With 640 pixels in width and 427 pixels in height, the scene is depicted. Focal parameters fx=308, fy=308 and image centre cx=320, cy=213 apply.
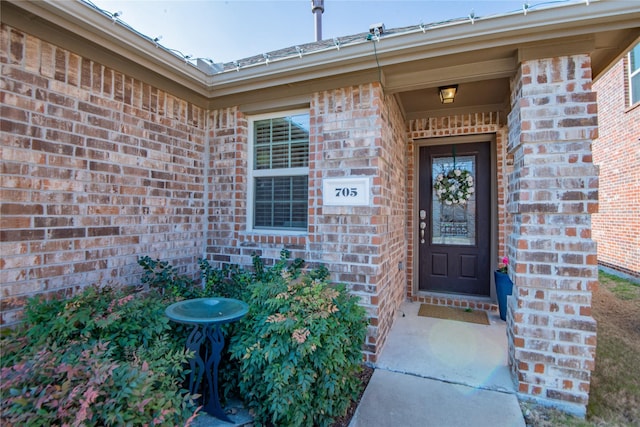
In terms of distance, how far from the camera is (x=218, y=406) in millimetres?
2018

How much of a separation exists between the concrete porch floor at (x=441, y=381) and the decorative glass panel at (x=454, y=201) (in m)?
1.33

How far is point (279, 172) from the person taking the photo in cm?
341

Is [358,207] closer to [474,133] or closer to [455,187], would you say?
[455,187]

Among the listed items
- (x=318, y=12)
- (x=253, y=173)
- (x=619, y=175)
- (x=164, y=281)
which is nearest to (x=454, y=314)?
(x=253, y=173)

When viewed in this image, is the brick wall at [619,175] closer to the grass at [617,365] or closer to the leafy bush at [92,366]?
the grass at [617,365]

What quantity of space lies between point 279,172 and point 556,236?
100 inches

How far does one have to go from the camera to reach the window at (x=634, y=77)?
6277 mm

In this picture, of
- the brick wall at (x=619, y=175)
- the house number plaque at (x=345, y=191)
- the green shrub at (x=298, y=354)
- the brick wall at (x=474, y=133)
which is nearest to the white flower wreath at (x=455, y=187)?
the brick wall at (x=474, y=133)

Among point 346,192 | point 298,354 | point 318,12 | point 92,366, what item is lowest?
point 298,354

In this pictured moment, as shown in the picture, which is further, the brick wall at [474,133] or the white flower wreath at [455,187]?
the white flower wreath at [455,187]

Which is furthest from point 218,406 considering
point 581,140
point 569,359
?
point 581,140

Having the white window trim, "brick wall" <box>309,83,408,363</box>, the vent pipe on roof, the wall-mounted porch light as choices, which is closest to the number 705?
"brick wall" <box>309,83,408,363</box>

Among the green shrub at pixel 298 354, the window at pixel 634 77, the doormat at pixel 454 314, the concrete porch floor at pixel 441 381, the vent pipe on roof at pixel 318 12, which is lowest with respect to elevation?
the concrete porch floor at pixel 441 381

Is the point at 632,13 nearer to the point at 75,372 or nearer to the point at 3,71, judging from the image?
the point at 75,372
